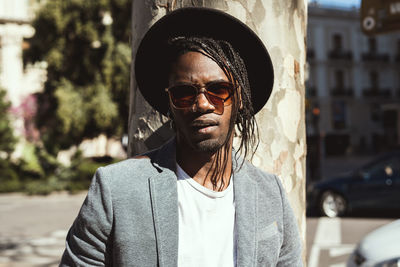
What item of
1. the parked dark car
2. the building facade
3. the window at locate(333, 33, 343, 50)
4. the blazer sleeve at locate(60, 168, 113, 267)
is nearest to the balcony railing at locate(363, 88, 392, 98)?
the building facade

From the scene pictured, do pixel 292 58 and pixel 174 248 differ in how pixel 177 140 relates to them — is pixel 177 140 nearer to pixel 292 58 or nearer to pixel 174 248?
pixel 174 248

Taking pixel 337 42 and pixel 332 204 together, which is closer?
pixel 332 204

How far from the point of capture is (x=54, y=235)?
879 cm

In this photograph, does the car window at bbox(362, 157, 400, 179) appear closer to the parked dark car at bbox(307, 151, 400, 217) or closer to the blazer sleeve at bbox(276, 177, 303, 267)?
the parked dark car at bbox(307, 151, 400, 217)

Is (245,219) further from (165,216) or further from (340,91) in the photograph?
(340,91)

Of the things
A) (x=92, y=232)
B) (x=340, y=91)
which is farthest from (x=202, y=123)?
(x=340, y=91)

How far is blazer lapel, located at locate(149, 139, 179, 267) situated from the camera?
1170 mm

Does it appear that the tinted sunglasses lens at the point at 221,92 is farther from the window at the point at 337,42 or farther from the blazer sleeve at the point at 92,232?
the window at the point at 337,42

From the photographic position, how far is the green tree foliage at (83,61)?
17.5 meters

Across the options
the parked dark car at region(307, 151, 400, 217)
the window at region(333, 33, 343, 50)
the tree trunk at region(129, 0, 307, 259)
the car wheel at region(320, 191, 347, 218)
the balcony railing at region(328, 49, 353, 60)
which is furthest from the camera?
the window at region(333, 33, 343, 50)

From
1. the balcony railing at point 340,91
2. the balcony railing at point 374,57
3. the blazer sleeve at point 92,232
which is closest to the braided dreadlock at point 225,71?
the blazer sleeve at point 92,232

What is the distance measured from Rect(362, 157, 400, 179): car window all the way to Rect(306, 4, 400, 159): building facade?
1178 inches

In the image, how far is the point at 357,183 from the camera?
9.54 metres

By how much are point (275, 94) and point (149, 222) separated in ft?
2.51
